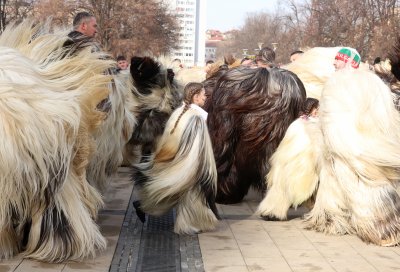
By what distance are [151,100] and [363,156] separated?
5.05 m

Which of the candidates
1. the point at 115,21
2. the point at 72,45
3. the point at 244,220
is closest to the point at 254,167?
the point at 244,220

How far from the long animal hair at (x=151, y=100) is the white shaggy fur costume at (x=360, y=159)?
434cm

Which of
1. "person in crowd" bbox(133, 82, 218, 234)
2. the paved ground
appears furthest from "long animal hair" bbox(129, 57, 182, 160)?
"person in crowd" bbox(133, 82, 218, 234)

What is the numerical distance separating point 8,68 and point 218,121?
3380 mm

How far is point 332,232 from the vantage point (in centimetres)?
727

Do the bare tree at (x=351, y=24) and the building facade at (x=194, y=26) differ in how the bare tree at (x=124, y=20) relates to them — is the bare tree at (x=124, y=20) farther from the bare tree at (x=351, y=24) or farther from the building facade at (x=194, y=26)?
the building facade at (x=194, y=26)

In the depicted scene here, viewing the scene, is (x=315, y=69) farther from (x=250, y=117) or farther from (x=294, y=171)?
(x=294, y=171)

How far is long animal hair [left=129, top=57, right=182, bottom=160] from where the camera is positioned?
36.4ft

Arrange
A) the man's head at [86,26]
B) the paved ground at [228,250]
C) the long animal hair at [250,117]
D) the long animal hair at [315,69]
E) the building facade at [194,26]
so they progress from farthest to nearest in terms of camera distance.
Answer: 1. the building facade at [194,26]
2. the long animal hair at [315,69]
3. the long animal hair at [250,117]
4. the man's head at [86,26]
5. the paved ground at [228,250]

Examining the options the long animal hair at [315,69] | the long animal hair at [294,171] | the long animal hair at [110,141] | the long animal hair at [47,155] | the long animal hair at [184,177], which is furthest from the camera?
the long animal hair at [315,69]

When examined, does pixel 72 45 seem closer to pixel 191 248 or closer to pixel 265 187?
pixel 191 248

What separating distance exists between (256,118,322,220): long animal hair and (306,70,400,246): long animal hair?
53cm

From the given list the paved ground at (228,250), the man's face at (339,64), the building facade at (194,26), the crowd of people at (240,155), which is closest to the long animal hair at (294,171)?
the crowd of people at (240,155)

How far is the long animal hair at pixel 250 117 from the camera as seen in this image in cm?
837
